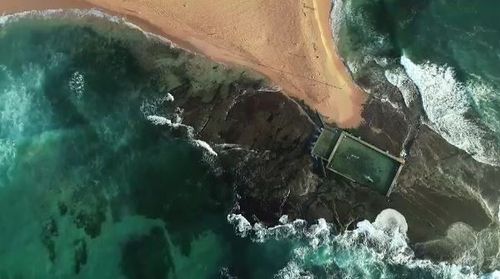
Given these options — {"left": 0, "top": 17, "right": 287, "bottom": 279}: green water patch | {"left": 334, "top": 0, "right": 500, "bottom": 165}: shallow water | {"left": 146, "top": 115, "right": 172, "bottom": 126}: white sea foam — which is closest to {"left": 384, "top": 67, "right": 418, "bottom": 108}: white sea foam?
{"left": 334, "top": 0, "right": 500, "bottom": 165}: shallow water

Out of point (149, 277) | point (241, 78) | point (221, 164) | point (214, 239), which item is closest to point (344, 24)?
point (241, 78)

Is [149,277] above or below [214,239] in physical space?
below

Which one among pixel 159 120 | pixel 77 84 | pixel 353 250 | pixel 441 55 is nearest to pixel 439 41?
pixel 441 55

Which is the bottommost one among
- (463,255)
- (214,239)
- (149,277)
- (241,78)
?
(149,277)

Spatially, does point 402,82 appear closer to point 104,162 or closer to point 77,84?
point 104,162

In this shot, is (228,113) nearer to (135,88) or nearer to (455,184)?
(135,88)

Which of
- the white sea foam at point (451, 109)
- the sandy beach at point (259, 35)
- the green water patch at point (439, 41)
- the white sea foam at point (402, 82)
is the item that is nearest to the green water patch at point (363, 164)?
the sandy beach at point (259, 35)

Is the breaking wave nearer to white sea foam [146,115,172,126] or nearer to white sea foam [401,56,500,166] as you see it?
white sea foam [401,56,500,166]
